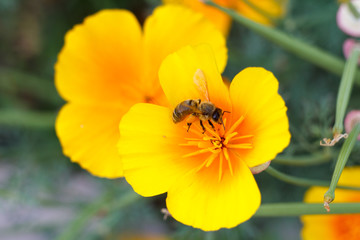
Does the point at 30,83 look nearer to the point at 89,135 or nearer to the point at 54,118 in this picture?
the point at 54,118

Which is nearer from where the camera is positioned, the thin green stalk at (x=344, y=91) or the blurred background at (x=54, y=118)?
the thin green stalk at (x=344, y=91)

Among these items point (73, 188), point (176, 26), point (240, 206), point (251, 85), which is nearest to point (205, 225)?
point (240, 206)

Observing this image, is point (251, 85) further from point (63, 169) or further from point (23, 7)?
point (23, 7)

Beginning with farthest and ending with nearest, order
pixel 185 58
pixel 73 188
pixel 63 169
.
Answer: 1. pixel 73 188
2. pixel 63 169
3. pixel 185 58

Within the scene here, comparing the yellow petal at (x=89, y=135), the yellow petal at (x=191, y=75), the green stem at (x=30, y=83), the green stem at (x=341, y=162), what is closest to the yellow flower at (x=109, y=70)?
the yellow petal at (x=89, y=135)

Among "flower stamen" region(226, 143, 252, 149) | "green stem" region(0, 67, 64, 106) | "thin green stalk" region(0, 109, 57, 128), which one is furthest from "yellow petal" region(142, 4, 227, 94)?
"green stem" region(0, 67, 64, 106)

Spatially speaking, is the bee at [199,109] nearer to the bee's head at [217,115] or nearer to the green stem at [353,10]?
the bee's head at [217,115]

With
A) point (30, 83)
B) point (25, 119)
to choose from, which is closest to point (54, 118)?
point (25, 119)
